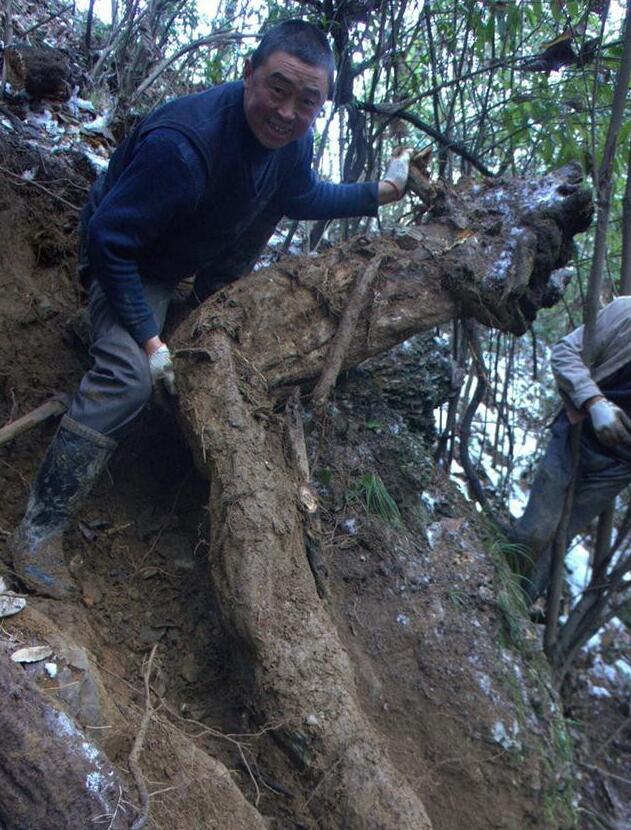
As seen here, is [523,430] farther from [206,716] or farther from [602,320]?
[206,716]

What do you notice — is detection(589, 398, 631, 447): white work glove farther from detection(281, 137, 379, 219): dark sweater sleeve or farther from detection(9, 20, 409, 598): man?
detection(9, 20, 409, 598): man

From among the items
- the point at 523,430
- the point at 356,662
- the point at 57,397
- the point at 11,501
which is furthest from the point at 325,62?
the point at 523,430

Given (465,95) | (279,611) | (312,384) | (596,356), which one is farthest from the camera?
(465,95)

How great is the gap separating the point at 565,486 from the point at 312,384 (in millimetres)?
1478

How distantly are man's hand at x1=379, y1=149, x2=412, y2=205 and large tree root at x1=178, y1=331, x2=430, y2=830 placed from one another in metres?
1.04

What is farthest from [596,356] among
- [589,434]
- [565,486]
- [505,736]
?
[505,736]

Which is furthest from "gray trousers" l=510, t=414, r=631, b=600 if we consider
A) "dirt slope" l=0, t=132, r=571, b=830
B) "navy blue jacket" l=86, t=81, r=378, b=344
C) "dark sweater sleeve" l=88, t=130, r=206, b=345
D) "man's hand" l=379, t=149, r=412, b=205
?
"dark sweater sleeve" l=88, t=130, r=206, b=345

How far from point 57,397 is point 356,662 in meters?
1.61

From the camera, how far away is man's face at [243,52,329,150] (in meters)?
2.27

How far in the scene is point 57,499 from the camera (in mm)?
2396

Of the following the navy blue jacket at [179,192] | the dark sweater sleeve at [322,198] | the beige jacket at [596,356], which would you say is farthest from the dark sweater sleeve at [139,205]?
the beige jacket at [596,356]

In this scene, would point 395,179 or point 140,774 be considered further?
point 395,179

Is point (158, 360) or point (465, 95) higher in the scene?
point (465, 95)

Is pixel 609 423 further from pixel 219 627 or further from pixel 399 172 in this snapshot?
pixel 219 627
